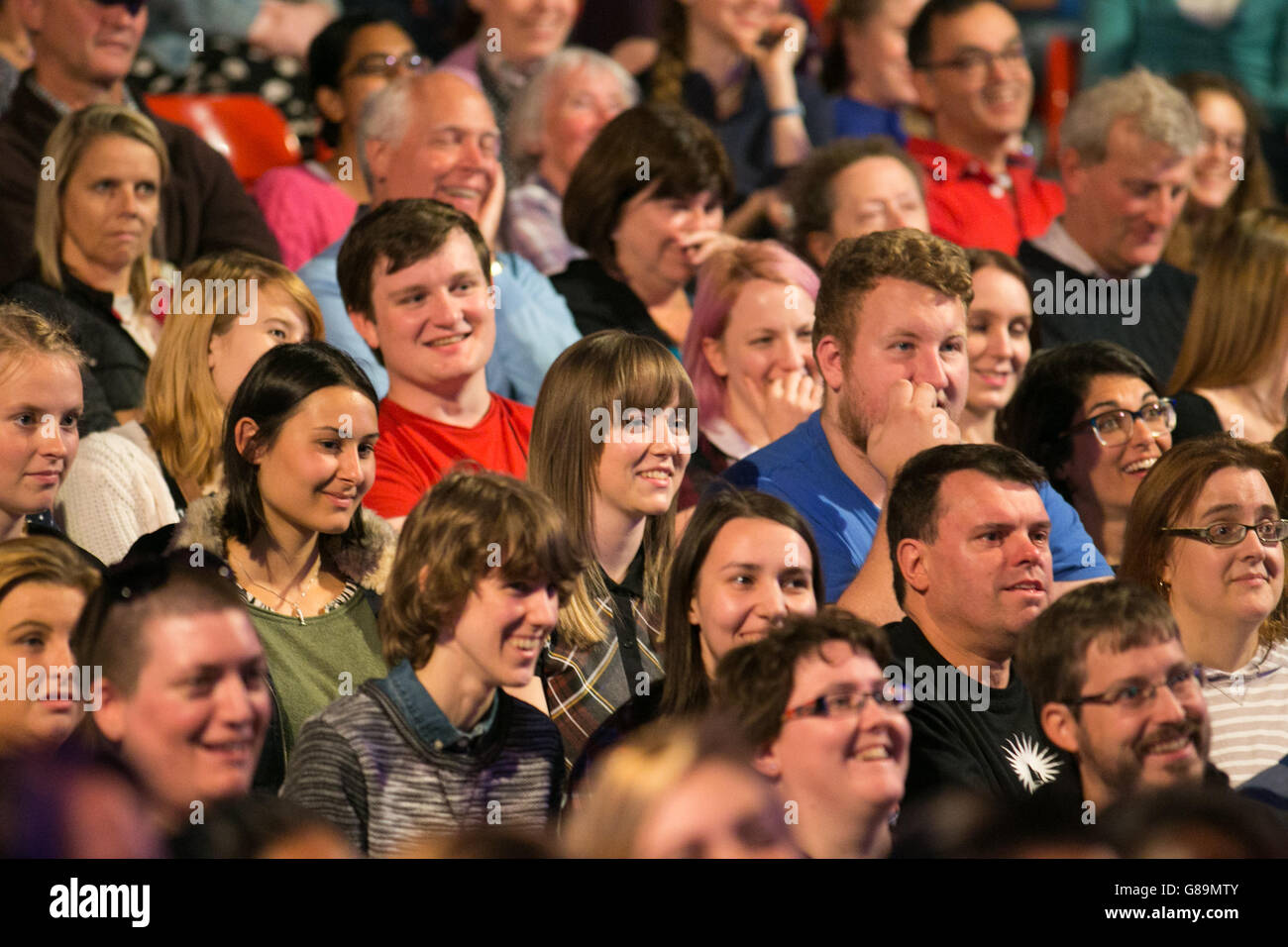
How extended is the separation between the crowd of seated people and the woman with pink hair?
12mm

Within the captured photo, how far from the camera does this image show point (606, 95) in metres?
5.47

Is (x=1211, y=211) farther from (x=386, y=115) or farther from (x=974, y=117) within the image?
(x=386, y=115)

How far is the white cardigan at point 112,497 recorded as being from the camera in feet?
12.6

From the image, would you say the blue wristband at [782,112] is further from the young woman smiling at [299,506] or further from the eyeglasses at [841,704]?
the eyeglasses at [841,704]

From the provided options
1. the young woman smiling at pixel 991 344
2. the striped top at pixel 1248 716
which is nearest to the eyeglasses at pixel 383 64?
the young woman smiling at pixel 991 344

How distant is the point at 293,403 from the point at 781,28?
320 centimetres

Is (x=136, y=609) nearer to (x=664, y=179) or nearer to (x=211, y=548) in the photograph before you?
(x=211, y=548)

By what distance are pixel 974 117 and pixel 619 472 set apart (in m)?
2.70

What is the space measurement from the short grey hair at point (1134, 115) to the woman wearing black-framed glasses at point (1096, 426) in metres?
1.22

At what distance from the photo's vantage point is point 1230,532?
3.64m

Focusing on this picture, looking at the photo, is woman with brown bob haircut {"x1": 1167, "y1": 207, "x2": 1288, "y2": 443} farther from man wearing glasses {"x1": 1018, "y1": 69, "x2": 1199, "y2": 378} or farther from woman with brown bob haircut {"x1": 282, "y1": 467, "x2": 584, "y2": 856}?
woman with brown bob haircut {"x1": 282, "y1": 467, "x2": 584, "y2": 856}

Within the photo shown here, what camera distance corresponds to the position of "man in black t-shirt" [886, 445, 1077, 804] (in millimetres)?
3174

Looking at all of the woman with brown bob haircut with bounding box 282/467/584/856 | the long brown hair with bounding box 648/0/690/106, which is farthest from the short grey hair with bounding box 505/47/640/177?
the woman with brown bob haircut with bounding box 282/467/584/856
